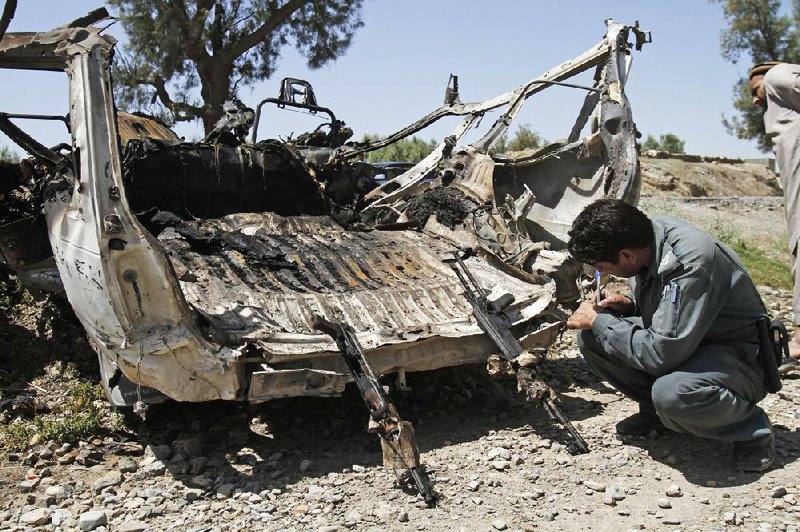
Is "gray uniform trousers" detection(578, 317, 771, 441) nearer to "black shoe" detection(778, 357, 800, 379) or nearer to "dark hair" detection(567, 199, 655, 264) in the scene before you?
"dark hair" detection(567, 199, 655, 264)

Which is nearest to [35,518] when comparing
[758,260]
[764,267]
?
[764,267]

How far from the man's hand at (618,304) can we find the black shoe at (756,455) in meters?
0.83

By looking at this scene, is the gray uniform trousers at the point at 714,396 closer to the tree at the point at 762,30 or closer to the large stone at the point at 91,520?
the large stone at the point at 91,520

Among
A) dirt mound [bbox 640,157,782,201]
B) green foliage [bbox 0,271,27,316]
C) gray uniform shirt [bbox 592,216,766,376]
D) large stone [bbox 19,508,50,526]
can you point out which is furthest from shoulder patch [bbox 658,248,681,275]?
dirt mound [bbox 640,157,782,201]

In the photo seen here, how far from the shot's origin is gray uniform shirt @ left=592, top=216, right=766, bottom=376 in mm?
3303

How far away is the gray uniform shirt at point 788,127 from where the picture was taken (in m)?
5.12

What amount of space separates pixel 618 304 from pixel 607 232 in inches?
28.6

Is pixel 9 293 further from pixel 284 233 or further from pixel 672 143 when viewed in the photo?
pixel 672 143

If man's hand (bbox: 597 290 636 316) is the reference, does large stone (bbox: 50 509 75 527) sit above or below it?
below

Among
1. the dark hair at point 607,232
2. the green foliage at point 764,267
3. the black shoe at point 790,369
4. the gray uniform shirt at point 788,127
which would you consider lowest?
the green foliage at point 764,267

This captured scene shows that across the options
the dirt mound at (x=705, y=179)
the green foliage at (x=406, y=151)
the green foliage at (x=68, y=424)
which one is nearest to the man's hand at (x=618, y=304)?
the green foliage at (x=68, y=424)

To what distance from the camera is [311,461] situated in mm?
4074

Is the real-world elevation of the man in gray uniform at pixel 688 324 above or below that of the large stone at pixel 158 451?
above

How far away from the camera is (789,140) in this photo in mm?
5184
